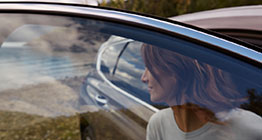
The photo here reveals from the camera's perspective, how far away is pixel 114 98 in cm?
169

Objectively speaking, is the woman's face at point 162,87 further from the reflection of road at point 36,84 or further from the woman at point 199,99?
the reflection of road at point 36,84

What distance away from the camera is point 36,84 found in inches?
58.0

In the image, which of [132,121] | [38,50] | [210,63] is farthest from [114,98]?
[210,63]

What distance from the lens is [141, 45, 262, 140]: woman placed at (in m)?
1.18

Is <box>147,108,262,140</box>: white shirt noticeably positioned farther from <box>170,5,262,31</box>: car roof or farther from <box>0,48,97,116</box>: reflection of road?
<box>170,5,262,31</box>: car roof

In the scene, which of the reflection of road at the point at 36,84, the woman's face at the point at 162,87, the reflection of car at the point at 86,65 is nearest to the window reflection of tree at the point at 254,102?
the reflection of car at the point at 86,65

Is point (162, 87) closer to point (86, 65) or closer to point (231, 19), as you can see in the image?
point (86, 65)

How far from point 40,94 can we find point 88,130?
40 centimetres

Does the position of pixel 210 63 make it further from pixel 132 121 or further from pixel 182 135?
pixel 132 121

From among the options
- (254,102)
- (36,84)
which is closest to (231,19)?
(254,102)

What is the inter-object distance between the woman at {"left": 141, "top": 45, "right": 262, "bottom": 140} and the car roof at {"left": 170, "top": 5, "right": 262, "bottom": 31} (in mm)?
958

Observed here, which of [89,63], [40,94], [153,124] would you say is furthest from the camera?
[89,63]

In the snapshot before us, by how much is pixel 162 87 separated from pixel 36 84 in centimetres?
65

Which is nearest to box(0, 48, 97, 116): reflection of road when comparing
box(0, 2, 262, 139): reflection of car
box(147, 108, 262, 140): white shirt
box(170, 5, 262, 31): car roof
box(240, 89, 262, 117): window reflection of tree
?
box(0, 2, 262, 139): reflection of car
